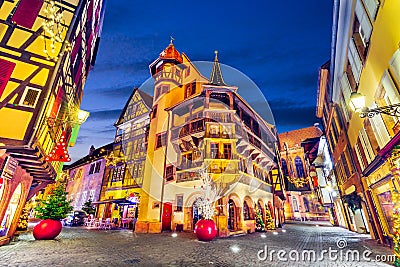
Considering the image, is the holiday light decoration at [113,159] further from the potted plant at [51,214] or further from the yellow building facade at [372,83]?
the yellow building facade at [372,83]

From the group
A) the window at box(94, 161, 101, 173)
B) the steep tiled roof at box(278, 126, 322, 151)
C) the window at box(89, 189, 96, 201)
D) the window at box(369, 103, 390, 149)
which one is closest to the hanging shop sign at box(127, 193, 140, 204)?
the window at box(89, 189, 96, 201)

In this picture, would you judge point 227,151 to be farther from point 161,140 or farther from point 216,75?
point 216,75

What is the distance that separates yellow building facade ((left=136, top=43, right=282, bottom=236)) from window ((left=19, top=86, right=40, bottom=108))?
41.1 ft

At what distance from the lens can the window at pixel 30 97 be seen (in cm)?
734

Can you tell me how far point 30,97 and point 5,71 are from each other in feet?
3.59

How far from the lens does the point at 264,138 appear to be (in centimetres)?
2653

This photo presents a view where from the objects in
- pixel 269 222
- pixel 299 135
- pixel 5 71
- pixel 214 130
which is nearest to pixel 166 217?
pixel 214 130

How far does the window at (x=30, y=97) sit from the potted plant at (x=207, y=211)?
10.8 m

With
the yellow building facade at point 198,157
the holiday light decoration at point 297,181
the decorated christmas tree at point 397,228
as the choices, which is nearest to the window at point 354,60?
the decorated christmas tree at point 397,228

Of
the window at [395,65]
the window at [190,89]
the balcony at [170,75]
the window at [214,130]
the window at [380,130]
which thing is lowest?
the window at [380,130]

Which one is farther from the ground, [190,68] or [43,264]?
[190,68]

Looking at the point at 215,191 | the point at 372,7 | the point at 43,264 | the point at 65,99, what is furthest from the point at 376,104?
the point at 65,99

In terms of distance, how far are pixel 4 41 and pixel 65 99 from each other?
406cm

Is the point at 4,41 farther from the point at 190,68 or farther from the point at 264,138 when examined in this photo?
the point at 264,138
